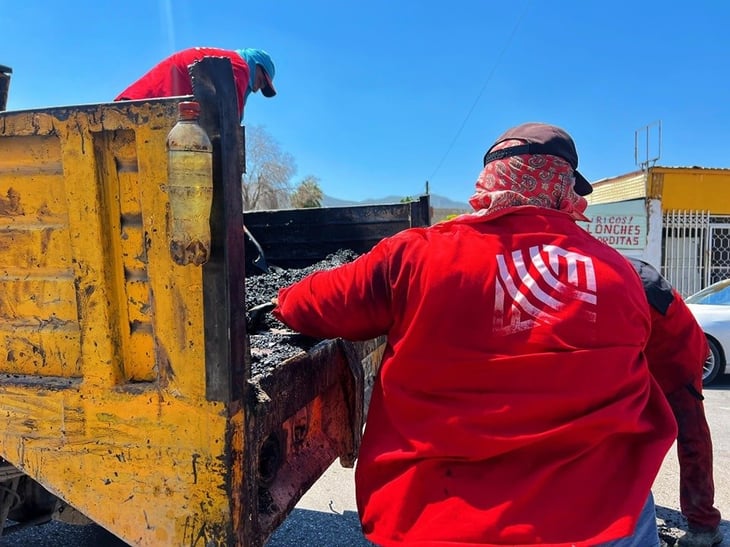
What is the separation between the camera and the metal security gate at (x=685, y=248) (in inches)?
549

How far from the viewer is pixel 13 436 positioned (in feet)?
5.82

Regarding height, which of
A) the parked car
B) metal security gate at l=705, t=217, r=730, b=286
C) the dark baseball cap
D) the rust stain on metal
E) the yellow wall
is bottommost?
the parked car

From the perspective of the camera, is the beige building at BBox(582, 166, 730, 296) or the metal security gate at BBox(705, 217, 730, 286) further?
the metal security gate at BBox(705, 217, 730, 286)

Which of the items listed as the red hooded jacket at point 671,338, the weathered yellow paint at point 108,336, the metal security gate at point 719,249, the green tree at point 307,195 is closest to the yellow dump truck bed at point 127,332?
the weathered yellow paint at point 108,336

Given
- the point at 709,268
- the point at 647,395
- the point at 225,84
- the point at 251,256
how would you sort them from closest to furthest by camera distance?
the point at 225,84 < the point at 647,395 < the point at 251,256 < the point at 709,268

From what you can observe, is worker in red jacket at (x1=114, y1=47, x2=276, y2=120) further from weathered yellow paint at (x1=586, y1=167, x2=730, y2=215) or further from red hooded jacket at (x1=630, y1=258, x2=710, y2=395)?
weathered yellow paint at (x1=586, y1=167, x2=730, y2=215)

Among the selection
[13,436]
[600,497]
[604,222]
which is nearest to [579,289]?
[600,497]

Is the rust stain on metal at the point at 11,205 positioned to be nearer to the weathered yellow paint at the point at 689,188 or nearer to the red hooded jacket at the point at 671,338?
the red hooded jacket at the point at 671,338

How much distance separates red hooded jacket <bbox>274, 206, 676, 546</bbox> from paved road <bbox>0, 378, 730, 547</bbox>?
1.60 metres

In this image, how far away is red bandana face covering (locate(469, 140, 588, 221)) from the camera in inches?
69.6

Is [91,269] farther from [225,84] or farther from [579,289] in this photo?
[579,289]

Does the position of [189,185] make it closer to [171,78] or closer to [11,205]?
[11,205]

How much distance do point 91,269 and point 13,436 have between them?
584mm

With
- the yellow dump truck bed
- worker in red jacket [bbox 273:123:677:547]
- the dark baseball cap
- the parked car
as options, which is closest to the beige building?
the parked car
